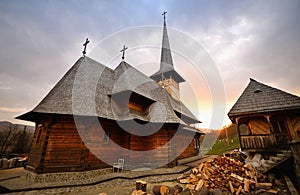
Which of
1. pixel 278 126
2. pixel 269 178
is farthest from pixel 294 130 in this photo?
pixel 269 178

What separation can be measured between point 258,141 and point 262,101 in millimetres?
2616

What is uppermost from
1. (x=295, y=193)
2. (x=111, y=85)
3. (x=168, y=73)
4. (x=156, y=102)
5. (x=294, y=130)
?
(x=168, y=73)

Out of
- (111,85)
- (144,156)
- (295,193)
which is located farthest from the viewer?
(111,85)

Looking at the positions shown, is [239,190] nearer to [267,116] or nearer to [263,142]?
[263,142]

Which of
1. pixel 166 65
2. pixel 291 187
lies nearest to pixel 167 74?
pixel 166 65

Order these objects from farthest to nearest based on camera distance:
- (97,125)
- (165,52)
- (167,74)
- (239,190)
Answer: (165,52), (167,74), (97,125), (239,190)

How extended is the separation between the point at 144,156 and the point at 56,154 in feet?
18.6

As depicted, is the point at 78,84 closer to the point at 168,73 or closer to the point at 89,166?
the point at 89,166

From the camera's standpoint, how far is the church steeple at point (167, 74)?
22500 mm

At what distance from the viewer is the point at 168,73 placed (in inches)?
914

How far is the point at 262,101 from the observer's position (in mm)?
9234

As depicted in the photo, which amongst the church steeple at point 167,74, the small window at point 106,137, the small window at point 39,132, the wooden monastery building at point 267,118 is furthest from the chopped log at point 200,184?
the church steeple at point 167,74

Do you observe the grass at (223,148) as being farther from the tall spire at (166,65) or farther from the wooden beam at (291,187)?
the wooden beam at (291,187)

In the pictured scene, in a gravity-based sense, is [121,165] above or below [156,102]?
below
